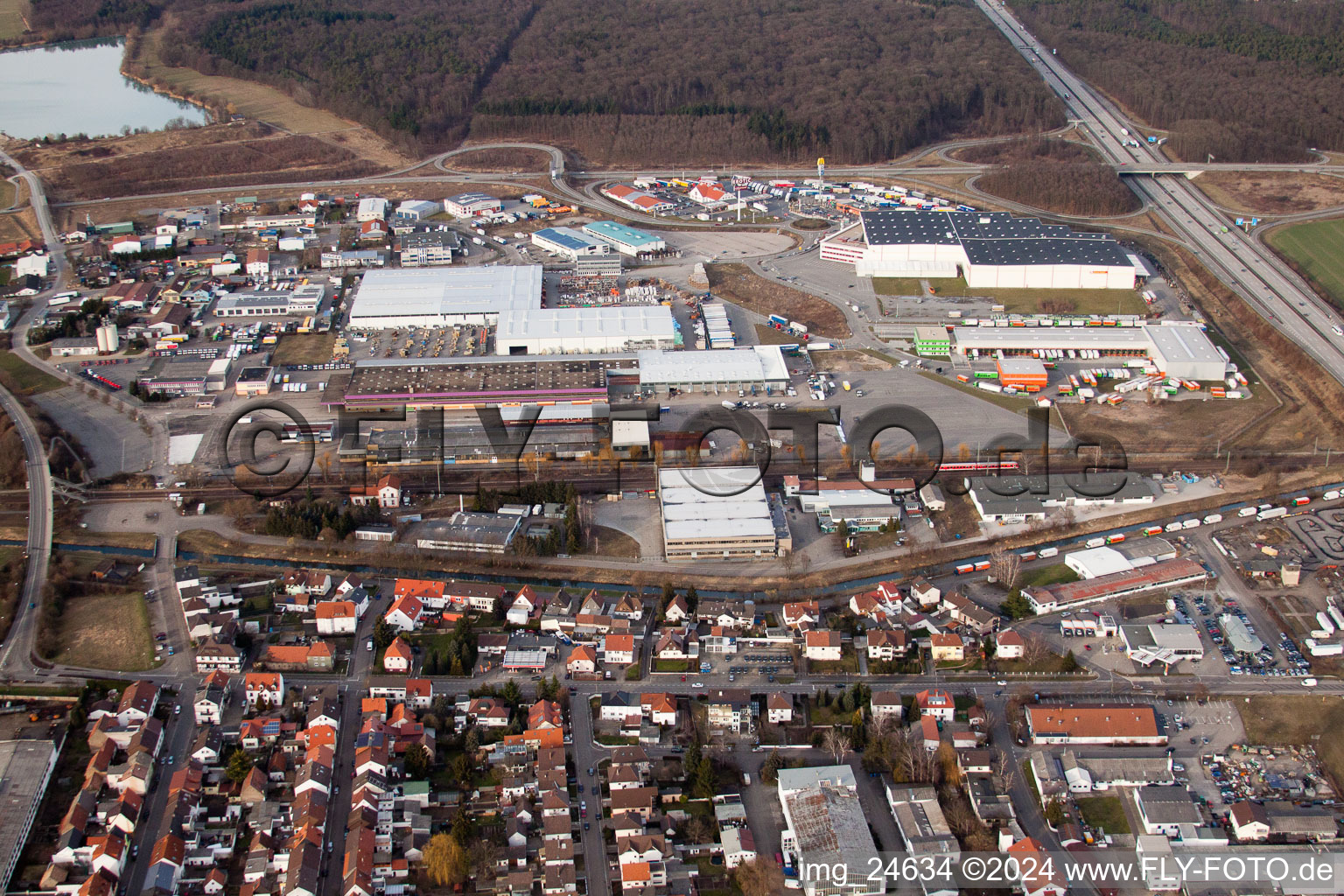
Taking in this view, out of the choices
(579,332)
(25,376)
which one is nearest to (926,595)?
(579,332)

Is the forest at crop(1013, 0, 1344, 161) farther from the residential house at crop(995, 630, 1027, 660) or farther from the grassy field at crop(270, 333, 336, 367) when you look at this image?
the grassy field at crop(270, 333, 336, 367)

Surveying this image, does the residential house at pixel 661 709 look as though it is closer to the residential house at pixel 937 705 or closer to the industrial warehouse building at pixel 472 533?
the residential house at pixel 937 705

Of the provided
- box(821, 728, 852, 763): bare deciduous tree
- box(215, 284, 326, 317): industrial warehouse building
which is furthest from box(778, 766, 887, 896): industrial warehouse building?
box(215, 284, 326, 317): industrial warehouse building

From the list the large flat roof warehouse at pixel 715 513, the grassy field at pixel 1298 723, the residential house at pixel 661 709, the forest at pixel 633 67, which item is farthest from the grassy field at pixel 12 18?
the grassy field at pixel 1298 723

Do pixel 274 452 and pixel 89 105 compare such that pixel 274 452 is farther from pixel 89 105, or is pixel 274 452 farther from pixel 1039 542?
pixel 89 105

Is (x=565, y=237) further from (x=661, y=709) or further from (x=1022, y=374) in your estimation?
(x=661, y=709)
